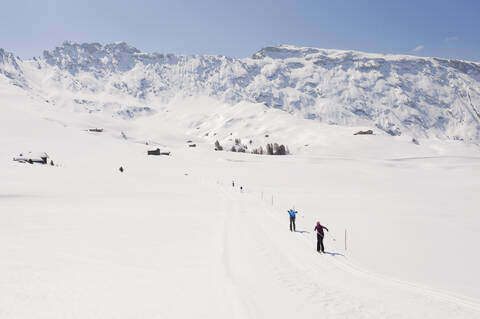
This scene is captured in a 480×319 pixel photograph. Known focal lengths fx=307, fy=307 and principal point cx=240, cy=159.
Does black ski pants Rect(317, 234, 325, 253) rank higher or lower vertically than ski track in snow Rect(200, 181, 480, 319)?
higher

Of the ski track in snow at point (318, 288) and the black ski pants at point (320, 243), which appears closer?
the ski track in snow at point (318, 288)

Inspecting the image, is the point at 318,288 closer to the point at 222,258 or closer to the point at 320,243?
the point at 222,258

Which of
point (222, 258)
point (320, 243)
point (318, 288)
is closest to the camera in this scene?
point (318, 288)

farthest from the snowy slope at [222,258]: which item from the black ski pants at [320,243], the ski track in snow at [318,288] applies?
the black ski pants at [320,243]

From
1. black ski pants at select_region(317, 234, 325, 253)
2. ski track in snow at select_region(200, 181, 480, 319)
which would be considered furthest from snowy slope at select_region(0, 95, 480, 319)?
black ski pants at select_region(317, 234, 325, 253)

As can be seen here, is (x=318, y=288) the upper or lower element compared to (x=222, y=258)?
lower

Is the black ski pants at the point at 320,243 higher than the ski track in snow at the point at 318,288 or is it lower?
higher

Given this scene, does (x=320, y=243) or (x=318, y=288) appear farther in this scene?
(x=320, y=243)

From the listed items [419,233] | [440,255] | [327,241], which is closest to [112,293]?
[327,241]

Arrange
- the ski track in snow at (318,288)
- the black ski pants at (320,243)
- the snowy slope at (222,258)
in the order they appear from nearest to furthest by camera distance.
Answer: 1. the snowy slope at (222,258)
2. the ski track in snow at (318,288)
3. the black ski pants at (320,243)

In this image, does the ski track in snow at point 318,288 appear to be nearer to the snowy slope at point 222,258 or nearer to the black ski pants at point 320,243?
the snowy slope at point 222,258

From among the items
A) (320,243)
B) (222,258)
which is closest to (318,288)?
(222,258)

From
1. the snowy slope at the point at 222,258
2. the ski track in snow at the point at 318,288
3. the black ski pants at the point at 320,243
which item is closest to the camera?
the snowy slope at the point at 222,258

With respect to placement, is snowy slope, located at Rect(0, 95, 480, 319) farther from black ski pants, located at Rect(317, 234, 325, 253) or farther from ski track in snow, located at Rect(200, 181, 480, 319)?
black ski pants, located at Rect(317, 234, 325, 253)
